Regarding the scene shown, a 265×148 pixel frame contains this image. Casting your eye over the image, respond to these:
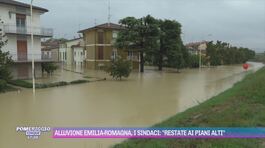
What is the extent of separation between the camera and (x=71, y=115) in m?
12.3

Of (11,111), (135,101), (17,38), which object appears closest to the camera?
(11,111)

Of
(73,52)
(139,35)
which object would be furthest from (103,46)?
(73,52)

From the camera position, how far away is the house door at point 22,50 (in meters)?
26.7

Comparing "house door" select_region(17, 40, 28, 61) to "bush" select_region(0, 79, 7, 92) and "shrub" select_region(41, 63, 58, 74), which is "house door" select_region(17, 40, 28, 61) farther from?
"bush" select_region(0, 79, 7, 92)

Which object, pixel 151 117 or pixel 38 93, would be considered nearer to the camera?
pixel 151 117

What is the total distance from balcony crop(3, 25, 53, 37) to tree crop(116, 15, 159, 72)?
11811 mm

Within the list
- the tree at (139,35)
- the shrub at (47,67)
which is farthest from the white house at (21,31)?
the tree at (139,35)

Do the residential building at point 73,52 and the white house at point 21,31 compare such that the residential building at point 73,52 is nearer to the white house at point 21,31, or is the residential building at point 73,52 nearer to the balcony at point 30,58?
the balcony at point 30,58

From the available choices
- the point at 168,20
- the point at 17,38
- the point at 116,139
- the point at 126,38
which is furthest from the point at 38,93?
the point at 168,20

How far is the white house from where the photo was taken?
83.8 ft

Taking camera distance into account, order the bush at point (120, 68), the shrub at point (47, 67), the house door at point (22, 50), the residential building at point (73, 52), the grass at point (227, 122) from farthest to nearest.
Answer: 1. the residential building at point (73, 52)
2. the shrub at point (47, 67)
3. the bush at point (120, 68)
4. the house door at point (22, 50)
5. the grass at point (227, 122)

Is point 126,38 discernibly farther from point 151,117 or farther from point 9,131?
point 9,131

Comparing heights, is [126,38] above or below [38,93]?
above

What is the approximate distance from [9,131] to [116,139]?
13.3 ft
